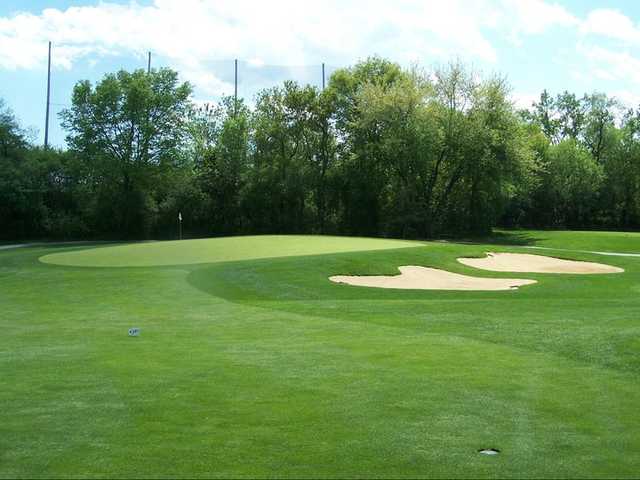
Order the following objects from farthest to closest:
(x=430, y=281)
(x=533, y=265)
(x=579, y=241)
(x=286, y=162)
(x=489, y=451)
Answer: (x=286, y=162), (x=579, y=241), (x=533, y=265), (x=430, y=281), (x=489, y=451)

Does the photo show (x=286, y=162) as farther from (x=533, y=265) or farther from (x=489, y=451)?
(x=489, y=451)

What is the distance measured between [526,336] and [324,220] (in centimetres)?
4689

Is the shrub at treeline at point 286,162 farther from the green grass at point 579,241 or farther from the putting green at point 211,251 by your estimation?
the putting green at point 211,251

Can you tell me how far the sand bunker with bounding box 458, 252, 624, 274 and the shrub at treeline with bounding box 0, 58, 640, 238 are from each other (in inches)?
848

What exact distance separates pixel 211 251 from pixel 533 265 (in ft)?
45.0

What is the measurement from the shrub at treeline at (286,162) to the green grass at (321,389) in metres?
35.9

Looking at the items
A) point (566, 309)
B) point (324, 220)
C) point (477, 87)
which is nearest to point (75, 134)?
point (324, 220)

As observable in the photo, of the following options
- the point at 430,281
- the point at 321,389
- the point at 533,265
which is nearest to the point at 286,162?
the point at 533,265

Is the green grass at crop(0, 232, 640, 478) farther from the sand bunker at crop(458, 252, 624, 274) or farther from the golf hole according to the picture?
the sand bunker at crop(458, 252, 624, 274)

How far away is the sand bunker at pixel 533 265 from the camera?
84.8 ft

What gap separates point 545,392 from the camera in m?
7.13

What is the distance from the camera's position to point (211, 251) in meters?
29.0

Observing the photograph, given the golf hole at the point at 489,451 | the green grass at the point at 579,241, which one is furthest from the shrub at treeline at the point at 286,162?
the golf hole at the point at 489,451

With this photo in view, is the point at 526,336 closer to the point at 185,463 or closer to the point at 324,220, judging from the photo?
the point at 185,463
